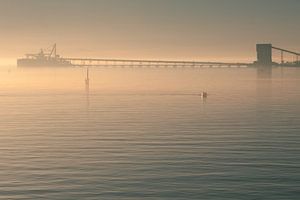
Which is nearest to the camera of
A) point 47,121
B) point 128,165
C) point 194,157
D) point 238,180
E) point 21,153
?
point 238,180

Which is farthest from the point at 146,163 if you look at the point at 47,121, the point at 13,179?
the point at 47,121

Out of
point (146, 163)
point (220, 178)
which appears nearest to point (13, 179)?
point (146, 163)

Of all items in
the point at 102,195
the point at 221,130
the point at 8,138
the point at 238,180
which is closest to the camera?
the point at 102,195

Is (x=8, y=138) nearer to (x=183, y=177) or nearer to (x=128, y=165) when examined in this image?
(x=128, y=165)

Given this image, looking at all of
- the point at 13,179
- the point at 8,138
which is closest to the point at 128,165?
the point at 13,179

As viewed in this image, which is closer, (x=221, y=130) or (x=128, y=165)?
(x=128, y=165)

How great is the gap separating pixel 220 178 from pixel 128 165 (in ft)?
18.1

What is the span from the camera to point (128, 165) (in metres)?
28.7

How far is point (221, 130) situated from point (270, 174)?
17.1 m

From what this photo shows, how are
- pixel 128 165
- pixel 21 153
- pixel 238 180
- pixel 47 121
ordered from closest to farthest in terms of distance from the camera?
1. pixel 238 180
2. pixel 128 165
3. pixel 21 153
4. pixel 47 121

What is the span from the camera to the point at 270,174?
26031 mm

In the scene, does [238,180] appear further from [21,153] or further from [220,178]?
[21,153]

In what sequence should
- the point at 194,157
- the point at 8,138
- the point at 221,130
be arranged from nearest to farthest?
the point at 194,157
the point at 8,138
the point at 221,130

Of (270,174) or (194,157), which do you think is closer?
(270,174)
